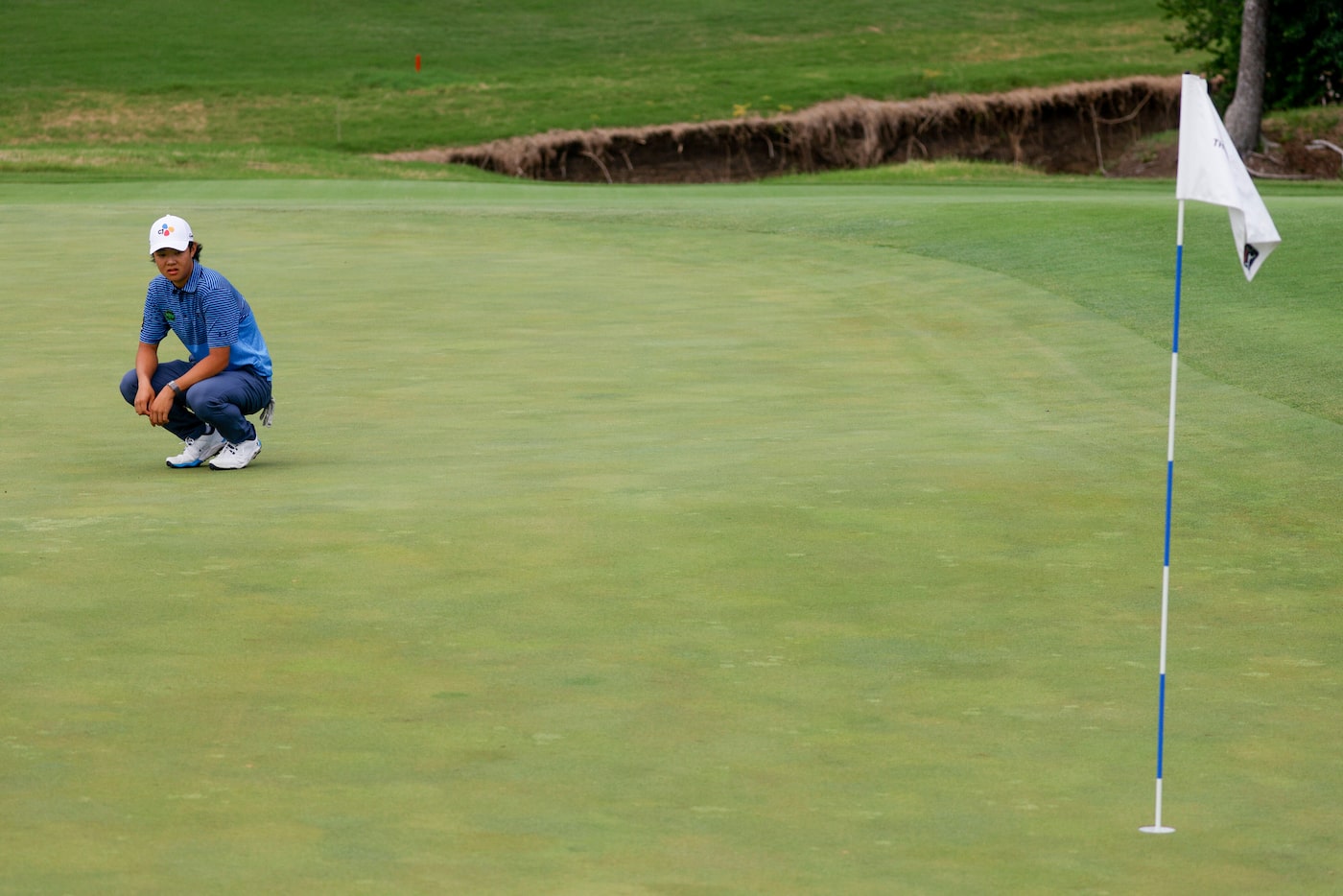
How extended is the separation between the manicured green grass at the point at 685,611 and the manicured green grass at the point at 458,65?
2564 cm

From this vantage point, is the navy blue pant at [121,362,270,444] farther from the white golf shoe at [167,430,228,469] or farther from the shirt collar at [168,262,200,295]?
the shirt collar at [168,262,200,295]

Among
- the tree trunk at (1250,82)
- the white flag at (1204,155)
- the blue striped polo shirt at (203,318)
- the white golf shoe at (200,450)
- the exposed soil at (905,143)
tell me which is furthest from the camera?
the exposed soil at (905,143)

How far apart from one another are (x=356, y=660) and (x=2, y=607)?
65.2 inches

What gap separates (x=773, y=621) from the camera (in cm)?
758

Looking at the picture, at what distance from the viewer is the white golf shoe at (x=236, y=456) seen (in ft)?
36.9

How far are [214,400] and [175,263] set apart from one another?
79cm

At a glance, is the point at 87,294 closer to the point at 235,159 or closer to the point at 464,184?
the point at 464,184

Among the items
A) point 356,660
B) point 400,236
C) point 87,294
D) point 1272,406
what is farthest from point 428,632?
point 400,236

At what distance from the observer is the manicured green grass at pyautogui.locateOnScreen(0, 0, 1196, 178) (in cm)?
4825

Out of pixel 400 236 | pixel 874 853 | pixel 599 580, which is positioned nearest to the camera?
pixel 874 853

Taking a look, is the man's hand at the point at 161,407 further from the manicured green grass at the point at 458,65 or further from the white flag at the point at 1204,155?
the manicured green grass at the point at 458,65

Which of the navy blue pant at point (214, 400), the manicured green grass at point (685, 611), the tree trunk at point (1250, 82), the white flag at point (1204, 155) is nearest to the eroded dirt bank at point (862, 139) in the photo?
the tree trunk at point (1250, 82)

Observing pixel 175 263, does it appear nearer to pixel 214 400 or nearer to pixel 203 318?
pixel 203 318

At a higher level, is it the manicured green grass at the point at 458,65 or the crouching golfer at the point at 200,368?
the manicured green grass at the point at 458,65
